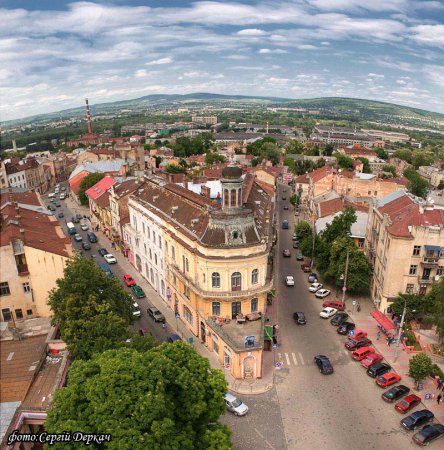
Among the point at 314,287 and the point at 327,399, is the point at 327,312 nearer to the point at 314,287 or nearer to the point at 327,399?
the point at 314,287

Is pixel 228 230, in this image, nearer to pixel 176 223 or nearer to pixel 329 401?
pixel 176 223

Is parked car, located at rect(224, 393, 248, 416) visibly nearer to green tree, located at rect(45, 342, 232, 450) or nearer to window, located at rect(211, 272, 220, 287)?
green tree, located at rect(45, 342, 232, 450)

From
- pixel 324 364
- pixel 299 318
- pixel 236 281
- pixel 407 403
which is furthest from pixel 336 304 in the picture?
pixel 407 403

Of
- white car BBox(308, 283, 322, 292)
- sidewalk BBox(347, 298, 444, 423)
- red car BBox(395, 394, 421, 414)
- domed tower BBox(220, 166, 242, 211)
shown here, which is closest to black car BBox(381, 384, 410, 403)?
red car BBox(395, 394, 421, 414)

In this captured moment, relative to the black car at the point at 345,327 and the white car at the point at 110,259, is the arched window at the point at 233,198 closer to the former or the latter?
the black car at the point at 345,327

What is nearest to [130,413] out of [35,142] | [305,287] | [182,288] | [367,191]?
[182,288]

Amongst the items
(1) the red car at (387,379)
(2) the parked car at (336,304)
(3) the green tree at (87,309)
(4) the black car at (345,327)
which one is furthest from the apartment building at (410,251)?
(3) the green tree at (87,309)
